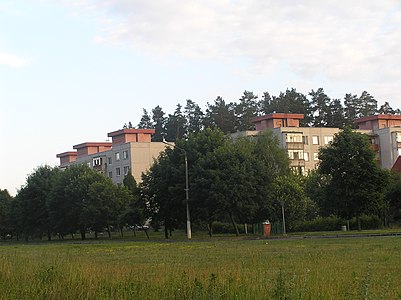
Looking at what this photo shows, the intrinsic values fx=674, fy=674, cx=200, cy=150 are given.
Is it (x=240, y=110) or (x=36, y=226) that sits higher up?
(x=240, y=110)

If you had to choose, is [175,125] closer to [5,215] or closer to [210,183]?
[5,215]

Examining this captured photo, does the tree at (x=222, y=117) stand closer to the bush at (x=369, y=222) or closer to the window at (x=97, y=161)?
the window at (x=97, y=161)

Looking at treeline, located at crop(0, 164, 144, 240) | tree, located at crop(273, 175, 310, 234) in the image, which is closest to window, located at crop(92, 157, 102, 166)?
treeline, located at crop(0, 164, 144, 240)

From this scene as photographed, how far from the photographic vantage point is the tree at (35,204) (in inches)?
3999

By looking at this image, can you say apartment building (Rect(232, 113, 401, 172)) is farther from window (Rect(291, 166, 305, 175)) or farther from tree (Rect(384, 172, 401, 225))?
tree (Rect(384, 172, 401, 225))

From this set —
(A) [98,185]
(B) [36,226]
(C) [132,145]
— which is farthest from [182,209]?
(C) [132,145]

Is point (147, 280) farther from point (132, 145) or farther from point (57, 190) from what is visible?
point (132, 145)

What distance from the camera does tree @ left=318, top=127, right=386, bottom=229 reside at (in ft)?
213

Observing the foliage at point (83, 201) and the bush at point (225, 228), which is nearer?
the bush at point (225, 228)

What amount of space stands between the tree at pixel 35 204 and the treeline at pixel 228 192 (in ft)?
20.6

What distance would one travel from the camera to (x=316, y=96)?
167m

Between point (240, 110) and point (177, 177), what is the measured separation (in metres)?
95.0

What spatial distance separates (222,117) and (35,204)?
68491 millimetres

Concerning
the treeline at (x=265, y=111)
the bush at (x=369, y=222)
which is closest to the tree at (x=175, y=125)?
the treeline at (x=265, y=111)
